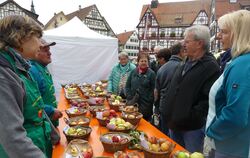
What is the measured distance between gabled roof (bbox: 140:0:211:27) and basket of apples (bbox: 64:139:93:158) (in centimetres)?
3121

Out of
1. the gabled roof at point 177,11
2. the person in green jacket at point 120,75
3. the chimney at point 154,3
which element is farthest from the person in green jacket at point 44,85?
the chimney at point 154,3

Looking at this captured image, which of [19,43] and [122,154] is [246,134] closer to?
[122,154]

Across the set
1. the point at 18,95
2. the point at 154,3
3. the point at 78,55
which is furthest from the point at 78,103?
the point at 154,3

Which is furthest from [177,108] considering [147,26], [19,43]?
[147,26]

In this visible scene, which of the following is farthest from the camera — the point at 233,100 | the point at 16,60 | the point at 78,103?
the point at 78,103

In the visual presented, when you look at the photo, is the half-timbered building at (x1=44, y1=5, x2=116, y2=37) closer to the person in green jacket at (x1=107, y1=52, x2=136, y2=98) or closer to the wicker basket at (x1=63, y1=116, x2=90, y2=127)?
the person in green jacket at (x1=107, y1=52, x2=136, y2=98)

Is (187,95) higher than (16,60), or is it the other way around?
(16,60)

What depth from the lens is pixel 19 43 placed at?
4.08 feet

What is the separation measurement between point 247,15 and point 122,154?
1188 millimetres

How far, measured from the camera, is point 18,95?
1117 mm

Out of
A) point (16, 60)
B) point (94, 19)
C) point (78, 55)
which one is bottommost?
point (78, 55)

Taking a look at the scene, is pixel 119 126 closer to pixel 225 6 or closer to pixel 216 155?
pixel 216 155

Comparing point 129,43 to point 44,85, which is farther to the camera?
point 129,43

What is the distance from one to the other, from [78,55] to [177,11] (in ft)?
92.6
